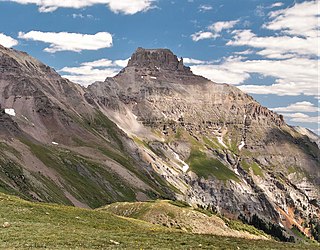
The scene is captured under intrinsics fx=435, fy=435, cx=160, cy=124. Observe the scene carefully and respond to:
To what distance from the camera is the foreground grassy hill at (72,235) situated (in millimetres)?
40219

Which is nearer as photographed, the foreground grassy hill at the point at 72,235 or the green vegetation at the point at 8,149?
the foreground grassy hill at the point at 72,235

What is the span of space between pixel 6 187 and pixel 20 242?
7826 cm

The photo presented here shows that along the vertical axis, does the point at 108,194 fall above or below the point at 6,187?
below

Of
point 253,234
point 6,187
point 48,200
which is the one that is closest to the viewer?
point 253,234

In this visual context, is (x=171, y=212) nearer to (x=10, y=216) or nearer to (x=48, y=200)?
(x=10, y=216)

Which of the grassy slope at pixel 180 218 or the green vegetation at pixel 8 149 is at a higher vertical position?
the green vegetation at pixel 8 149

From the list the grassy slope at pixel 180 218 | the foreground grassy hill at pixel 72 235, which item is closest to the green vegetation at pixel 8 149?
the grassy slope at pixel 180 218

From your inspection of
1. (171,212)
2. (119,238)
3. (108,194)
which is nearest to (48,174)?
(108,194)

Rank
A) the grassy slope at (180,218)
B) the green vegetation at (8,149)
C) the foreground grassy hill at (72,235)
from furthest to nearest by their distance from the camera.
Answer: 1. the green vegetation at (8,149)
2. the grassy slope at (180,218)
3. the foreground grassy hill at (72,235)

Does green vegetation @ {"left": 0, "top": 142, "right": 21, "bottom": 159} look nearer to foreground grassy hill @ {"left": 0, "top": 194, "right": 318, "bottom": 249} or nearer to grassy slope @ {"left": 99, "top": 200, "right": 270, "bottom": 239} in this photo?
grassy slope @ {"left": 99, "top": 200, "right": 270, "bottom": 239}

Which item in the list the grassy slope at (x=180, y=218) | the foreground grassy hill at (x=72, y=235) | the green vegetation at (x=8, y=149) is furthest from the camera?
the green vegetation at (x=8, y=149)

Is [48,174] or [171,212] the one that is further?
[48,174]

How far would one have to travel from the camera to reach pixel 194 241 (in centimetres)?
4722

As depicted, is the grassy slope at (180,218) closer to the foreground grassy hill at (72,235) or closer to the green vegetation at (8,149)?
the foreground grassy hill at (72,235)
